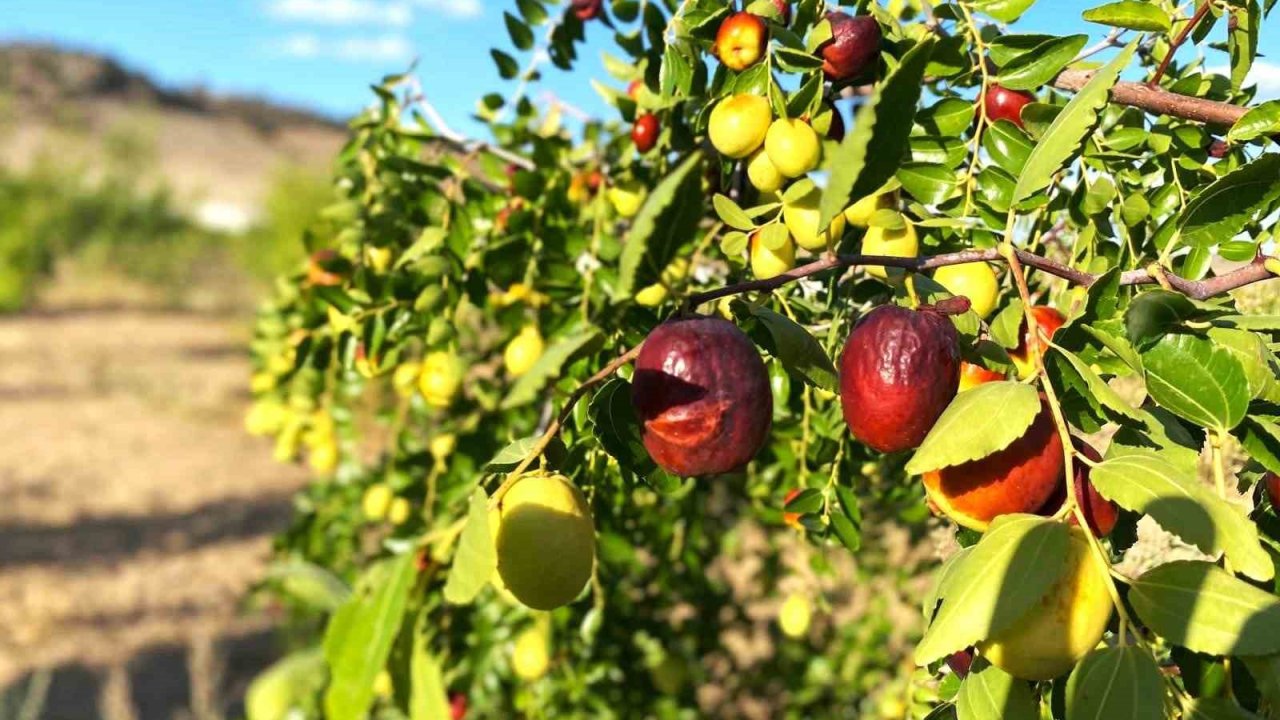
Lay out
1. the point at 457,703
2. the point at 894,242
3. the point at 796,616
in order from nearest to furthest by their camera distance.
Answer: the point at 894,242, the point at 796,616, the point at 457,703

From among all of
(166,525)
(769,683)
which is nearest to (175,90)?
(166,525)

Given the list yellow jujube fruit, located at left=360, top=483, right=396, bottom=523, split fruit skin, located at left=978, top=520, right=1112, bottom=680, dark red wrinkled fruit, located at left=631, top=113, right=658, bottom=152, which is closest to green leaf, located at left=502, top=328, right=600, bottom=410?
split fruit skin, located at left=978, top=520, right=1112, bottom=680

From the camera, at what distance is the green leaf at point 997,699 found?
1.95ft

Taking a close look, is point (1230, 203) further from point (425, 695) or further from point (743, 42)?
point (425, 695)

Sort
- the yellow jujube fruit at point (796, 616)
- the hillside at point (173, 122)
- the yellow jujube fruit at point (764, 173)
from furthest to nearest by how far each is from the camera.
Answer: the hillside at point (173, 122)
the yellow jujube fruit at point (796, 616)
the yellow jujube fruit at point (764, 173)

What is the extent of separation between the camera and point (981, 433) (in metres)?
0.55

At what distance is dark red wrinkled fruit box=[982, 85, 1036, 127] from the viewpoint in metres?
0.96

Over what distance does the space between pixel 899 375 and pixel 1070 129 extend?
19 cm

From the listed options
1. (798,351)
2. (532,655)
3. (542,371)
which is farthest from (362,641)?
(532,655)

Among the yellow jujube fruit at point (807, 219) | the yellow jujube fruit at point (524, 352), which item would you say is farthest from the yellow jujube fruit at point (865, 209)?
the yellow jujube fruit at point (524, 352)

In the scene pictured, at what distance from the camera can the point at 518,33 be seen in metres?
1.57

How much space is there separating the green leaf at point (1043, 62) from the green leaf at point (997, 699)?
1.70 feet

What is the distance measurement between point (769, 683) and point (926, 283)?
1.93 m

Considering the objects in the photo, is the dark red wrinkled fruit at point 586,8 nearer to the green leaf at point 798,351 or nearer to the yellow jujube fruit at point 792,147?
the yellow jujube fruit at point 792,147
